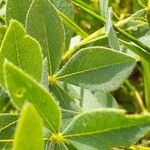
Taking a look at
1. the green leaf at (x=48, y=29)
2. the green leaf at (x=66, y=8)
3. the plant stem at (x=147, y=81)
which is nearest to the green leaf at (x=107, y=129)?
the green leaf at (x=48, y=29)

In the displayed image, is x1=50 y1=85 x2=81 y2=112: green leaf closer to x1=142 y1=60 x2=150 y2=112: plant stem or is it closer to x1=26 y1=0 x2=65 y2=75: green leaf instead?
x1=26 y1=0 x2=65 y2=75: green leaf

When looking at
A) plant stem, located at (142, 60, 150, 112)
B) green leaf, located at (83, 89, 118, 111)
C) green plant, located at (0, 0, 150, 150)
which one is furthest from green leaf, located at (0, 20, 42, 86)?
plant stem, located at (142, 60, 150, 112)

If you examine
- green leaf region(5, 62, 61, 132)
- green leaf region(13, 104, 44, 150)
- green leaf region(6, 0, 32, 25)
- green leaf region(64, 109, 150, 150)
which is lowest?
green leaf region(13, 104, 44, 150)

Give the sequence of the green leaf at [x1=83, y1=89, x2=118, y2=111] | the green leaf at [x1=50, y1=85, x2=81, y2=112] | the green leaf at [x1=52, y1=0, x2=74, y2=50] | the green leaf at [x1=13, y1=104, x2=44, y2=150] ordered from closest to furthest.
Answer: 1. the green leaf at [x1=13, y1=104, x2=44, y2=150]
2. the green leaf at [x1=50, y1=85, x2=81, y2=112]
3. the green leaf at [x1=52, y1=0, x2=74, y2=50]
4. the green leaf at [x1=83, y1=89, x2=118, y2=111]

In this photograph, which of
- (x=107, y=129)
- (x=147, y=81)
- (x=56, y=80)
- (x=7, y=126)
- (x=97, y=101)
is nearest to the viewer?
(x=107, y=129)

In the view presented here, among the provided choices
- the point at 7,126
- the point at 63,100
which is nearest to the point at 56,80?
the point at 63,100

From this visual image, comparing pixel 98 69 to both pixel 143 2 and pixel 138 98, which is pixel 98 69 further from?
pixel 138 98

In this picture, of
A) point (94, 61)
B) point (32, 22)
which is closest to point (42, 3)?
point (32, 22)
